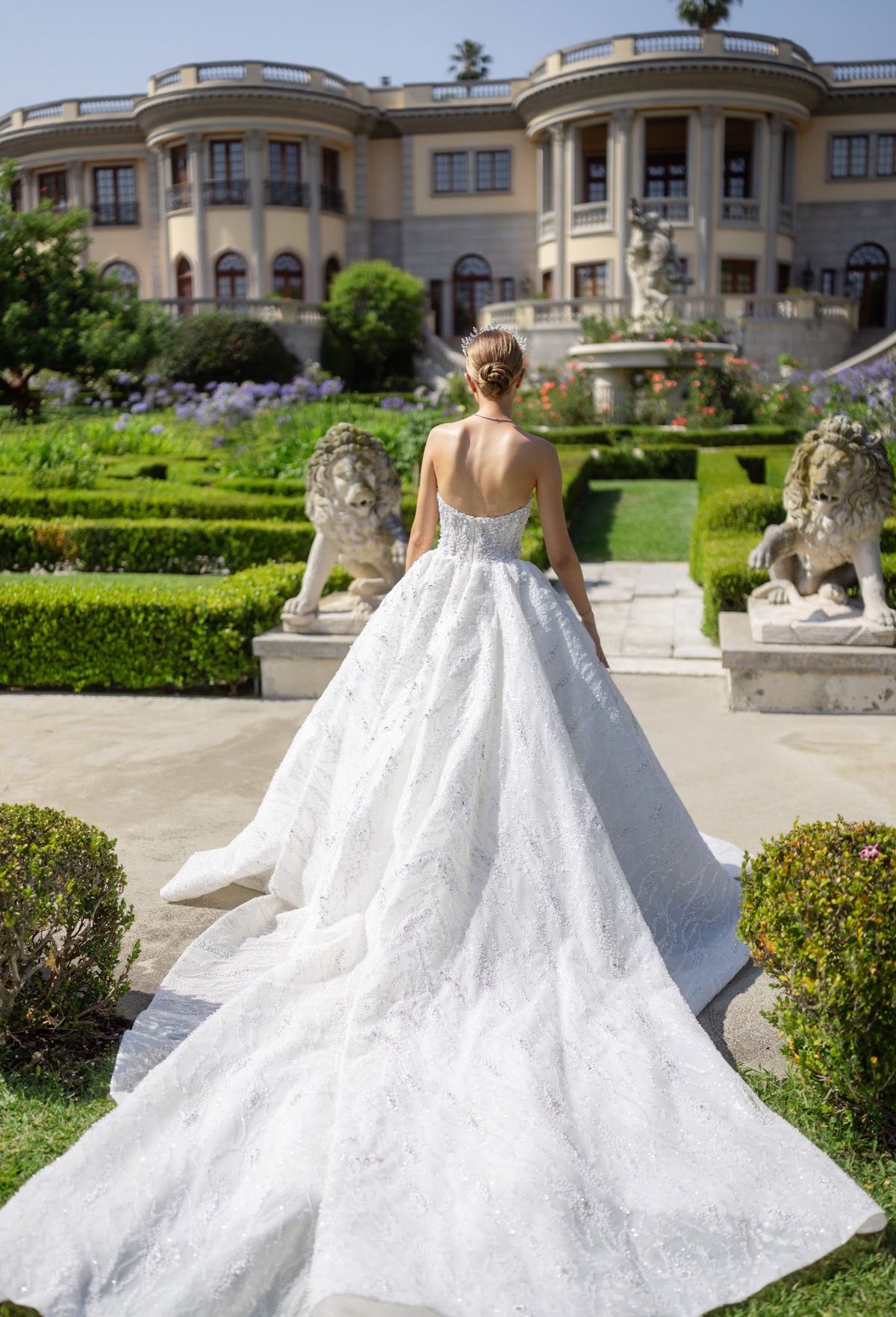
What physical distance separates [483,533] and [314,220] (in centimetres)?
3579

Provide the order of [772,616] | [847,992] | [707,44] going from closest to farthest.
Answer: [847,992] → [772,616] → [707,44]

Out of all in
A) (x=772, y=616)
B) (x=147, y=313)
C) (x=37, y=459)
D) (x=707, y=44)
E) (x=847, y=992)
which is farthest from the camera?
(x=707, y=44)

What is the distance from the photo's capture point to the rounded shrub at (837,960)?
8.88 ft

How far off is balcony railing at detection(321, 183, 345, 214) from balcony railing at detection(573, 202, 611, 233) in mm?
7451

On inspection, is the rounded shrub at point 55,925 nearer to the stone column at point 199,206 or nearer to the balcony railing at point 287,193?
the stone column at point 199,206

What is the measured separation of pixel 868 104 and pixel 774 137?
11.4ft

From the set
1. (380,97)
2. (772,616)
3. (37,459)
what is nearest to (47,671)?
(772,616)

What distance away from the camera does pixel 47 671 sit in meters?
7.41

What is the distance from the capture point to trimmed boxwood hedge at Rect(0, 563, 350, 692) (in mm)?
7168

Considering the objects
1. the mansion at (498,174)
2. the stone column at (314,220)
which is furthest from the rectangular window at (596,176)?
the stone column at (314,220)

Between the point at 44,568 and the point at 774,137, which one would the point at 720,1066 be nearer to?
the point at 44,568

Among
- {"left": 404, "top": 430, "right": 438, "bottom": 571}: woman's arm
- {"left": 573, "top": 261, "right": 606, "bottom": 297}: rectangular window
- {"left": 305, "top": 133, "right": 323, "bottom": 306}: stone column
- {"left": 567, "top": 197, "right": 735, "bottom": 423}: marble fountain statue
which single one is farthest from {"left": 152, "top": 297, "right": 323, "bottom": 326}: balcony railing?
{"left": 404, "top": 430, "right": 438, "bottom": 571}: woman's arm

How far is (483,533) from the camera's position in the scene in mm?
3631

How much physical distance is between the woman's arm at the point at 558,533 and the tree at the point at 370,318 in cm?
3037
